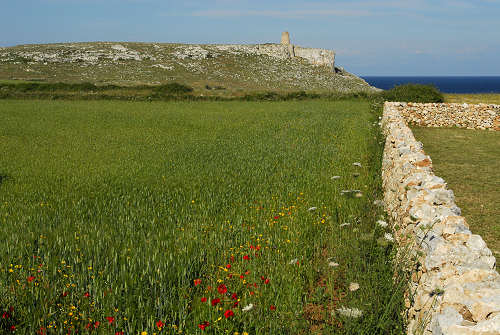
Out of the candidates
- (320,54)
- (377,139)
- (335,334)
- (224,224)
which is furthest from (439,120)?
(320,54)

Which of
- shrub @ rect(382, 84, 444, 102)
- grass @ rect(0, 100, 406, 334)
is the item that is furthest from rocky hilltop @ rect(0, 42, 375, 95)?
grass @ rect(0, 100, 406, 334)

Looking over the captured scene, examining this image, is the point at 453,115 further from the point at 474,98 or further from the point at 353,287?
the point at 353,287

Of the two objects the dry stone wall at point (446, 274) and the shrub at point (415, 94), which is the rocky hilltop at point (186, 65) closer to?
the shrub at point (415, 94)

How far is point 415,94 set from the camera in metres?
33.0

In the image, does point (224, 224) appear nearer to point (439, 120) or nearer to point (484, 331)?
point (484, 331)

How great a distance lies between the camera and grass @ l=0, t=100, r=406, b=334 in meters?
4.21

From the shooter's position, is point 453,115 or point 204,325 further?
point 453,115

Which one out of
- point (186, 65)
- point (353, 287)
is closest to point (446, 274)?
point (353, 287)

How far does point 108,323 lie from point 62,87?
4944 cm

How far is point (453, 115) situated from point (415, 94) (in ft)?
26.0

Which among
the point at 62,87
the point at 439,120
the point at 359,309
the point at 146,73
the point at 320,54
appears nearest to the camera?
the point at 359,309

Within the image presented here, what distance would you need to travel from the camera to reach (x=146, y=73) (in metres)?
82.6

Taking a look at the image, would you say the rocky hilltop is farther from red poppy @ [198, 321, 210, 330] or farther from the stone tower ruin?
red poppy @ [198, 321, 210, 330]

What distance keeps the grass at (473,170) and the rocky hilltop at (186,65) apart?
55065 millimetres
